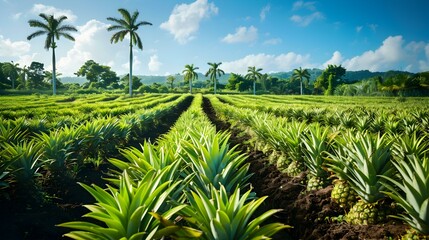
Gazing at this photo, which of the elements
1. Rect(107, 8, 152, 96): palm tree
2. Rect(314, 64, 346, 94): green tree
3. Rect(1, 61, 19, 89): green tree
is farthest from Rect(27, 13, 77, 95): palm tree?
Rect(314, 64, 346, 94): green tree

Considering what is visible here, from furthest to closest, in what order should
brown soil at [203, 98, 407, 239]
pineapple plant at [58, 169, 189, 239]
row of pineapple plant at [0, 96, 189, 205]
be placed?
1. row of pineapple plant at [0, 96, 189, 205]
2. brown soil at [203, 98, 407, 239]
3. pineapple plant at [58, 169, 189, 239]

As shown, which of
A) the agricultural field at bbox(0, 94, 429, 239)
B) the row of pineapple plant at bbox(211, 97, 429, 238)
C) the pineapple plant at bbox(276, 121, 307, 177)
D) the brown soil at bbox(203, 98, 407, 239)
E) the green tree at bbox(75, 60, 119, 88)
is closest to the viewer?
the agricultural field at bbox(0, 94, 429, 239)

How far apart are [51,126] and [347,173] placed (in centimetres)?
735

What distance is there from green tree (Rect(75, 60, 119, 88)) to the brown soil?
282 ft

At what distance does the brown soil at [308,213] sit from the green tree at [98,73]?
86.1 metres

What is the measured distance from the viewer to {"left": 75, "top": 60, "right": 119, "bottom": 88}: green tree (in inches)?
3250

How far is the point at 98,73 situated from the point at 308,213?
301 ft

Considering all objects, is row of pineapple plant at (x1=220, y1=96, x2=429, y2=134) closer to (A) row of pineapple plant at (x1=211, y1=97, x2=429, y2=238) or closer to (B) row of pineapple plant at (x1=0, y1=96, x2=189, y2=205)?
(A) row of pineapple plant at (x1=211, y1=97, x2=429, y2=238)

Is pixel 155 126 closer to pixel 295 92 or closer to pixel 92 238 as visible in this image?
pixel 92 238

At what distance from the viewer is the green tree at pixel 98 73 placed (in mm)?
82562

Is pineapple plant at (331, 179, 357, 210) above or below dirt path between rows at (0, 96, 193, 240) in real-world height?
above

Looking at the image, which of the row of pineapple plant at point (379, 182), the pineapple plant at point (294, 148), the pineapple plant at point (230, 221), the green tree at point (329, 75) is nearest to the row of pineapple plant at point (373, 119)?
the pineapple plant at point (294, 148)

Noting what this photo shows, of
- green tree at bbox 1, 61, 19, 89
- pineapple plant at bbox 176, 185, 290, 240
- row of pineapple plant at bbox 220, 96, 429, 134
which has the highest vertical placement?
green tree at bbox 1, 61, 19, 89

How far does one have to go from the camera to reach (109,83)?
277 feet
